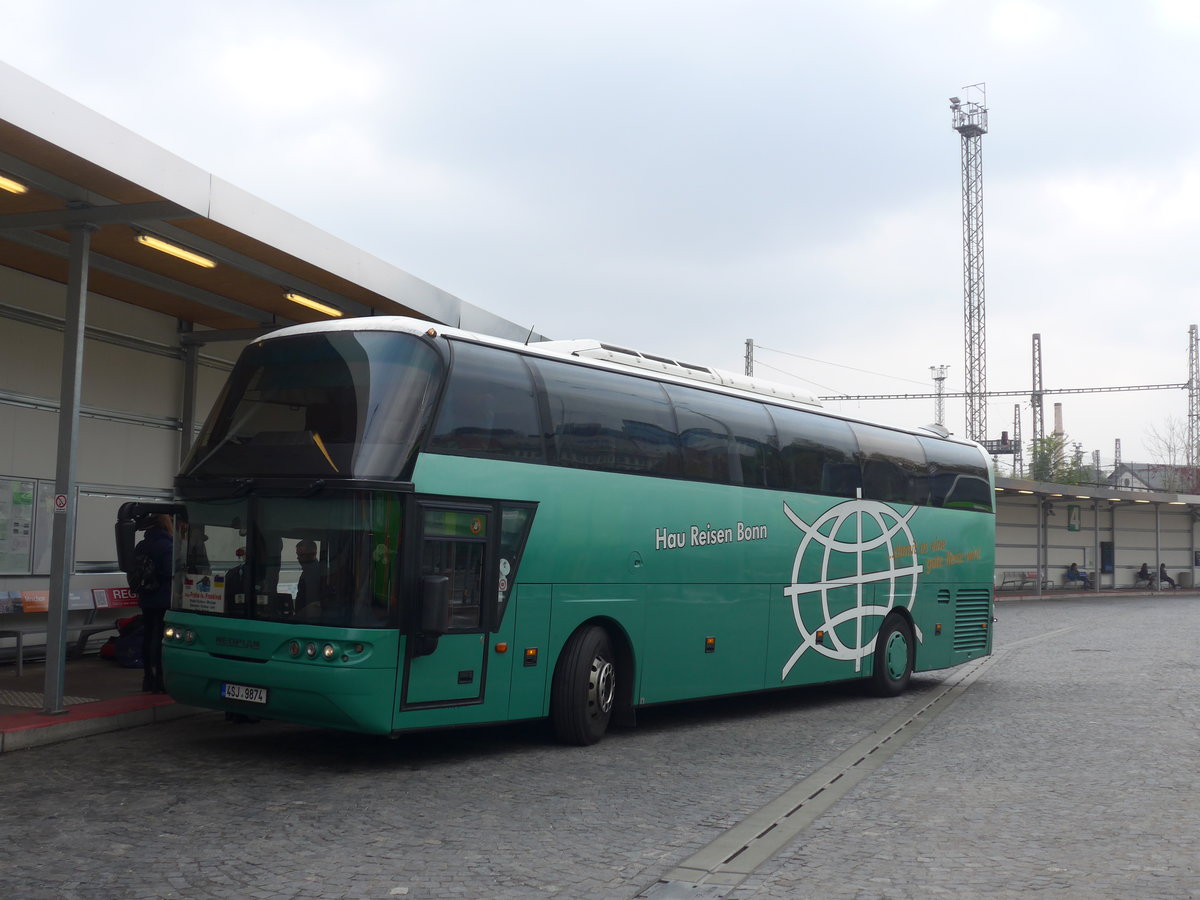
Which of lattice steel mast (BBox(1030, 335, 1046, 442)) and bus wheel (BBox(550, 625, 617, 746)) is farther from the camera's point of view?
lattice steel mast (BBox(1030, 335, 1046, 442))

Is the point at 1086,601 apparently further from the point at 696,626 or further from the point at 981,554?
the point at 696,626

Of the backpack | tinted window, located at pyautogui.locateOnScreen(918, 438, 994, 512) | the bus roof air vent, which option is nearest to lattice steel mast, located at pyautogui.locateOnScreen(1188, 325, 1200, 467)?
tinted window, located at pyautogui.locateOnScreen(918, 438, 994, 512)

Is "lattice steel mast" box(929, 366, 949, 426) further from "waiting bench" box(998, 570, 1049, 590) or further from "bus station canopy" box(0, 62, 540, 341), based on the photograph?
"bus station canopy" box(0, 62, 540, 341)

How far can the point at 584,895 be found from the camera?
19.6 ft

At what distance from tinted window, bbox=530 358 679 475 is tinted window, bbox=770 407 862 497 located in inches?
86.9

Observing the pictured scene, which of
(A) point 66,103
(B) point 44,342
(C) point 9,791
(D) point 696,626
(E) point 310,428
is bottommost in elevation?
(C) point 9,791

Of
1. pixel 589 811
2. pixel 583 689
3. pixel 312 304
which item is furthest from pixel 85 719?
pixel 312 304

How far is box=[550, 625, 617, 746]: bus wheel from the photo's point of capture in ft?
34.4

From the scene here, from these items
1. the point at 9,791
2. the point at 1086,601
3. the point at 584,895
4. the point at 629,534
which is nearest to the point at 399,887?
the point at 584,895

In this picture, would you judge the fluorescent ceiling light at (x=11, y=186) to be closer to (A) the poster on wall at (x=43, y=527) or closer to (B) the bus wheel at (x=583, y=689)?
(A) the poster on wall at (x=43, y=527)

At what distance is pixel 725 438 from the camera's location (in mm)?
12688

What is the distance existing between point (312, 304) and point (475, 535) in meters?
5.95

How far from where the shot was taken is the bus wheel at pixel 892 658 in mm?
15531

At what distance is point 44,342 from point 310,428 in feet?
22.0
